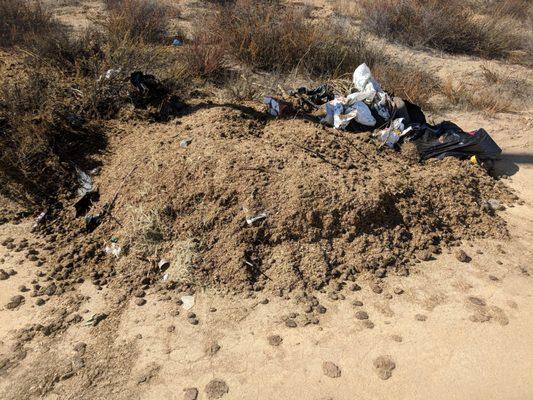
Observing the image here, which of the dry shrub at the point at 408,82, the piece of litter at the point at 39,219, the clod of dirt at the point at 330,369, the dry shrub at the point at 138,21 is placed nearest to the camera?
the clod of dirt at the point at 330,369

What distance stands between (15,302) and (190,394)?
1401mm

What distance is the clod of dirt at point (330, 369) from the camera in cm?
264

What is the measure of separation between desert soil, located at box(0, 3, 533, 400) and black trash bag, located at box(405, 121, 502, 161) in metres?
1.49

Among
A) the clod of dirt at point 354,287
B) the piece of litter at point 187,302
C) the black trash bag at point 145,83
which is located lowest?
the clod of dirt at point 354,287

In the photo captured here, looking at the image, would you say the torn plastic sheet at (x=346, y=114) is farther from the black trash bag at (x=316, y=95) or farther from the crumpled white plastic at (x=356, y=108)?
the black trash bag at (x=316, y=95)

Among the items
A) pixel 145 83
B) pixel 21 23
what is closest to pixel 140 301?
pixel 145 83

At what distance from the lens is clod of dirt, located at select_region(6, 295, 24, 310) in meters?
2.98

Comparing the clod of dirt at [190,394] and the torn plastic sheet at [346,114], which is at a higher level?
the torn plastic sheet at [346,114]

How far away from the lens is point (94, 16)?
8031 mm

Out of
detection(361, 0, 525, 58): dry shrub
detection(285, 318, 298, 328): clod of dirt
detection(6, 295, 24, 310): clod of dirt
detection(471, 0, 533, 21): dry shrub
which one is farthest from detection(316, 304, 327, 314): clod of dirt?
detection(471, 0, 533, 21): dry shrub

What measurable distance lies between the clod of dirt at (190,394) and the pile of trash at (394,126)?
9.46 feet

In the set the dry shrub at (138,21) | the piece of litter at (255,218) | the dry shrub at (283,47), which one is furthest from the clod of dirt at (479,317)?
the dry shrub at (138,21)

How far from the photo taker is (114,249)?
345 cm

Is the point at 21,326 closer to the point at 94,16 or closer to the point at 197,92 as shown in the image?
the point at 197,92
